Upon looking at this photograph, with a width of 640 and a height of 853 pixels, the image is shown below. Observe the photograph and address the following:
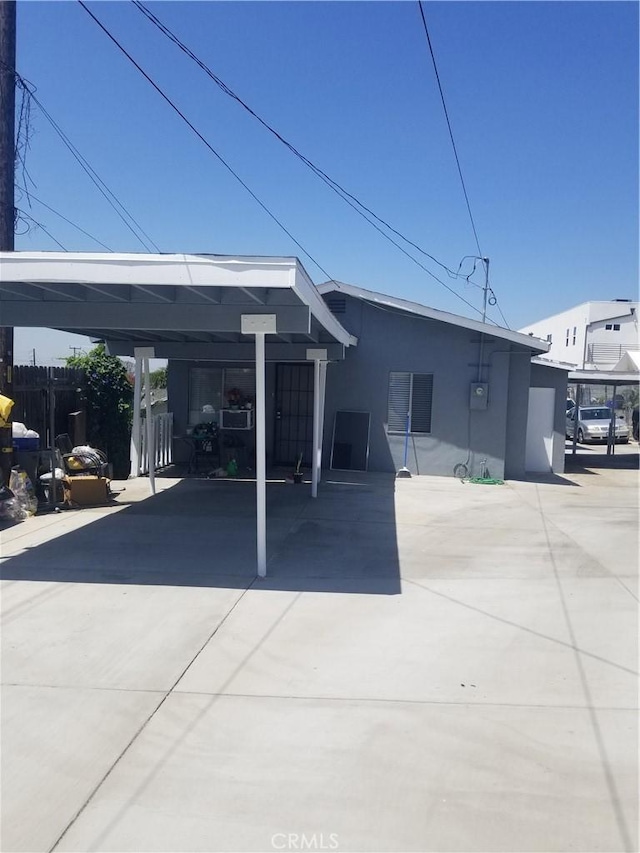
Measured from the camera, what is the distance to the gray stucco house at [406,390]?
13070 millimetres

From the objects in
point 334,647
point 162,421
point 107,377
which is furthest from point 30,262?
point 162,421

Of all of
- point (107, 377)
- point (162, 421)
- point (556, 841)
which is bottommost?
point (556, 841)

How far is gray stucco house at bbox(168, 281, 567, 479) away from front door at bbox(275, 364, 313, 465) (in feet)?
0.87

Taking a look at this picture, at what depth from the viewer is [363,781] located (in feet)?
10.6

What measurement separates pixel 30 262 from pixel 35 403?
16.0 ft

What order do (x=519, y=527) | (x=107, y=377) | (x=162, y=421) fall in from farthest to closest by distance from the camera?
(x=162, y=421)
(x=107, y=377)
(x=519, y=527)

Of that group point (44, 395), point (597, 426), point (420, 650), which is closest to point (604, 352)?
point (597, 426)

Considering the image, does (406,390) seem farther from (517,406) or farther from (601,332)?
(601,332)

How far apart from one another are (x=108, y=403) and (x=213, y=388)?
232 centimetres

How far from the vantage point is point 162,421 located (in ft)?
44.2

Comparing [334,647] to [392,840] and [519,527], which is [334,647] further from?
[519,527]

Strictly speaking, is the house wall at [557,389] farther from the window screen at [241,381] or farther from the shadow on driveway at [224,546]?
the window screen at [241,381]

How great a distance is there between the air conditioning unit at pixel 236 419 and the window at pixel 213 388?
331 millimetres

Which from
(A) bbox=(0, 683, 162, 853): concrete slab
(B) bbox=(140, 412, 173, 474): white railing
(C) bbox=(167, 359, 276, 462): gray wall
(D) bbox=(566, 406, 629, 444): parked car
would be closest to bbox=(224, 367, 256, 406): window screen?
(C) bbox=(167, 359, 276, 462): gray wall
